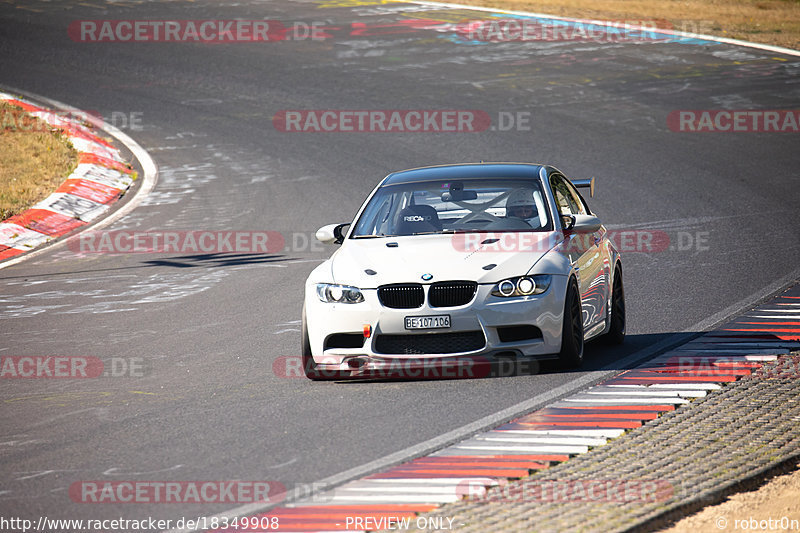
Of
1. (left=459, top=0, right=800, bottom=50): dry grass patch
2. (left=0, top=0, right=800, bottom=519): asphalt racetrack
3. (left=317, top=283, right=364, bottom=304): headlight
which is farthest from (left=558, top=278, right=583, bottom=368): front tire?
(left=459, top=0, right=800, bottom=50): dry grass patch

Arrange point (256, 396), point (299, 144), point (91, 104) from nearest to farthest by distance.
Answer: point (256, 396) → point (299, 144) → point (91, 104)

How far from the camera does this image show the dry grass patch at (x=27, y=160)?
18.0 m

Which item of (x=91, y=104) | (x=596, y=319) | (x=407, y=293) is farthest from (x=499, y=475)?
(x=91, y=104)

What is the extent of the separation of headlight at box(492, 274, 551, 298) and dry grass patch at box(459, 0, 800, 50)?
867 inches

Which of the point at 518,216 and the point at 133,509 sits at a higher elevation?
the point at 518,216

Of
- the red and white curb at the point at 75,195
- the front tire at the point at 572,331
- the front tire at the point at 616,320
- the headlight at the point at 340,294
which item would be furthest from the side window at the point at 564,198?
the red and white curb at the point at 75,195

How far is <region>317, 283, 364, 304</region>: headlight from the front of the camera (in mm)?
8508

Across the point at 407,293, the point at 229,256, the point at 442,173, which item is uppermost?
the point at 442,173

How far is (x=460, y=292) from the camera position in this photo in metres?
8.34

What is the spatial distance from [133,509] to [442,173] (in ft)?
16.3

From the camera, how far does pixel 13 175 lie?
63.1 feet

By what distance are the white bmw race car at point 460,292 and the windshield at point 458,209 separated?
0.01 meters

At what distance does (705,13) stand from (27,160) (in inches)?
851

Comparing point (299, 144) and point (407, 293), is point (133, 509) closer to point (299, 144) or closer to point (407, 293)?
point (407, 293)
